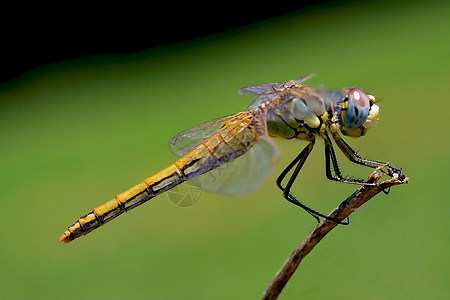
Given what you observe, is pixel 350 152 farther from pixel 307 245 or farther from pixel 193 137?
pixel 307 245

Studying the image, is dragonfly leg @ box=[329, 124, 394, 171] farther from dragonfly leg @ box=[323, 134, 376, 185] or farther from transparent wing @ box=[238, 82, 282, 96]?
transparent wing @ box=[238, 82, 282, 96]

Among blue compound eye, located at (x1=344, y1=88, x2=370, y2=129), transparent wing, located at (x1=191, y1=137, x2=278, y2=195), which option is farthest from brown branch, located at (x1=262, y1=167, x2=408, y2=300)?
blue compound eye, located at (x1=344, y1=88, x2=370, y2=129)

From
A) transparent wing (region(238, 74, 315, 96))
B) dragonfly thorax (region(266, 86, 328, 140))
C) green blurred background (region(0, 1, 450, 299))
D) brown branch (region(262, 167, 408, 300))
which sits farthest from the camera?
green blurred background (region(0, 1, 450, 299))

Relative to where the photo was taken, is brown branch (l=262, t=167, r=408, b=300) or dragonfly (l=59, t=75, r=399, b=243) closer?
brown branch (l=262, t=167, r=408, b=300)

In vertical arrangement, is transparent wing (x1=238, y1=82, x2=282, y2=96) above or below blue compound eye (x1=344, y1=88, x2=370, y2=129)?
above

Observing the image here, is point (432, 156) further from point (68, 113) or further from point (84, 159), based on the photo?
point (68, 113)

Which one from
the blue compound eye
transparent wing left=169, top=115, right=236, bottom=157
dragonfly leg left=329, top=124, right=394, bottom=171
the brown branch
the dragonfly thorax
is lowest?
the brown branch
